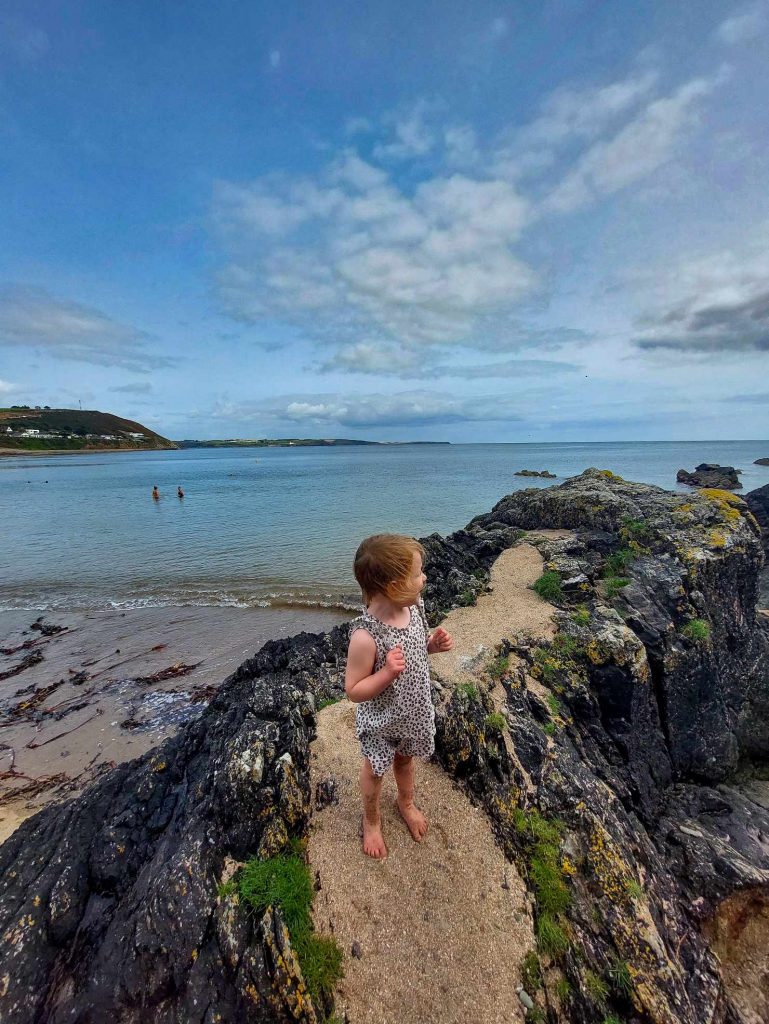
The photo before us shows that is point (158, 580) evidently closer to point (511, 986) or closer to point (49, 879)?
point (49, 879)

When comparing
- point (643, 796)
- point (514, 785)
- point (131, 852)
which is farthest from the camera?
point (643, 796)

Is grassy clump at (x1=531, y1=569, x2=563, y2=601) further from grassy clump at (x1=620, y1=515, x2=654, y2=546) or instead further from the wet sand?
the wet sand

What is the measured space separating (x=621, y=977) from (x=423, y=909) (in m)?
1.90

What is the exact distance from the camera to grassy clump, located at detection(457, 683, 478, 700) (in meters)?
6.65

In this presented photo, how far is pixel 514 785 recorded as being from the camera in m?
5.70

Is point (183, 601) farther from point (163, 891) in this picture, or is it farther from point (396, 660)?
point (396, 660)

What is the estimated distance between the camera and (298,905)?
4176 millimetres

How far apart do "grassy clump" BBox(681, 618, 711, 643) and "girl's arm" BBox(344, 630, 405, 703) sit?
29.5ft

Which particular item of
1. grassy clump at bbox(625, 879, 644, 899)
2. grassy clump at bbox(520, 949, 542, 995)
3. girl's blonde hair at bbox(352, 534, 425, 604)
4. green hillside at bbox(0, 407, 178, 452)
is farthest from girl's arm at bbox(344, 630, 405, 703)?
green hillside at bbox(0, 407, 178, 452)

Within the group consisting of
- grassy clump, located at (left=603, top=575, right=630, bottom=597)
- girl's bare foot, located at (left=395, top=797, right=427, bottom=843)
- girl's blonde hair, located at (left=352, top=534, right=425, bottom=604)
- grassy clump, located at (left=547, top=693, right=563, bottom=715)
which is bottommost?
grassy clump, located at (left=547, top=693, right=563, bottom=715)

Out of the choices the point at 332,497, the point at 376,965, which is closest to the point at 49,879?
the point at 376,965

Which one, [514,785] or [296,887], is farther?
[514,785]

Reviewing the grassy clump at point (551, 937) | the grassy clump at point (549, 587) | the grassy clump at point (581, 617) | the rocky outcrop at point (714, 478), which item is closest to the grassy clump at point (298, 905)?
the grassy clump at point (551, 937)

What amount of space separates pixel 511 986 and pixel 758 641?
40.7 feet
